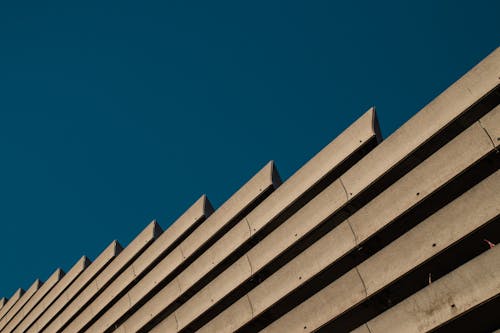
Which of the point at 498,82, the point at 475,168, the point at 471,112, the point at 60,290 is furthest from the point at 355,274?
the point at 60,290

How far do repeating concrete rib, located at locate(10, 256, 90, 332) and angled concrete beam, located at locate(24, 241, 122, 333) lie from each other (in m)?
0.47

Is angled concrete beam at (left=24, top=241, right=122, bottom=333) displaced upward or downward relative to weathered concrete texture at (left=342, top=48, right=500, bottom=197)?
upward

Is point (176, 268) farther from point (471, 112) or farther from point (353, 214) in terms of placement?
point (471, 112)

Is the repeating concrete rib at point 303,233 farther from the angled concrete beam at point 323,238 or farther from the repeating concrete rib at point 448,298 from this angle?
the repeating concrete rib at point 448,298

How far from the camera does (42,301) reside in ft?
83.8

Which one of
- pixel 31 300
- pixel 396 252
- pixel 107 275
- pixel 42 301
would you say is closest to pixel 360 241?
pixel 396 252

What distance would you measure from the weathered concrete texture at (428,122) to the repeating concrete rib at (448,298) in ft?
10.7

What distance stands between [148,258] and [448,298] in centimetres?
1219

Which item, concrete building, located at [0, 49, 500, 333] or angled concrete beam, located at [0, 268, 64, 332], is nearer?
concrete building, located at [0, 49, 500, 333]

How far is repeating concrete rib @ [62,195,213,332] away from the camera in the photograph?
60.8 ft

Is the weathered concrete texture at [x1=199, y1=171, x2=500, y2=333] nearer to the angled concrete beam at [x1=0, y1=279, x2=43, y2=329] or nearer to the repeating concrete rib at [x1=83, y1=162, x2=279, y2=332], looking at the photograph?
the repeating concrete rib at [x1=83, y1=162, x2=279, y2=332]

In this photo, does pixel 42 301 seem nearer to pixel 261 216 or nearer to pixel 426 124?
pixel 261 216

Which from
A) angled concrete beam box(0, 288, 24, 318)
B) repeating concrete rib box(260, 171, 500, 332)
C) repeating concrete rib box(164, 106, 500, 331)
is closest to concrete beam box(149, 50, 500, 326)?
repeating concrete rib box(164, 106, 500, 331)

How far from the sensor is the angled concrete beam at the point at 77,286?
22.3 m
